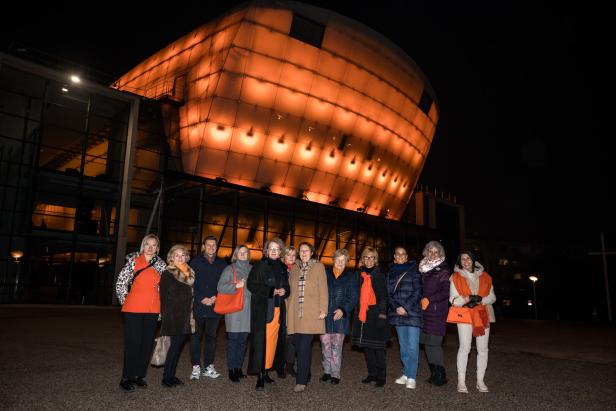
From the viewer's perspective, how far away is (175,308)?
5.99 m

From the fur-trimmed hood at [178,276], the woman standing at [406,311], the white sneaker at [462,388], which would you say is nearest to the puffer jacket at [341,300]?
the woman standing at [406,311]

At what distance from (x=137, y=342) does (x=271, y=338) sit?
1733mm

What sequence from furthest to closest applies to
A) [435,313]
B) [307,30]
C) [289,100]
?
[307,30]
[289,100]
[435,313]

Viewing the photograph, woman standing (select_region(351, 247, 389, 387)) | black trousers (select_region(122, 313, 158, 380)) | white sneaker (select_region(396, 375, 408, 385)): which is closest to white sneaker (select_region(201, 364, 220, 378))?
black trousers (select_region(122, 313, 158, 380))

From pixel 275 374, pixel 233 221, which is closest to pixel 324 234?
pixel 233 221

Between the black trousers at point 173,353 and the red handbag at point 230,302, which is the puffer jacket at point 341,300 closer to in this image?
the red handbag at point 230,302

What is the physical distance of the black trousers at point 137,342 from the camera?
18.5 feet

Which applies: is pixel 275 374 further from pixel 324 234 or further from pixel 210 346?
pixel 324 234

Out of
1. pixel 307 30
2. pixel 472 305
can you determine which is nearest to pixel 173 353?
pixel 472 305

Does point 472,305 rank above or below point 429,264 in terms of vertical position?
below

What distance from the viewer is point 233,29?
2558 cm

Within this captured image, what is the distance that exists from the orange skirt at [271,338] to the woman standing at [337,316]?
0.77 m

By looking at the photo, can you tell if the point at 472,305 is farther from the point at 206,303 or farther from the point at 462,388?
the point at 206,303

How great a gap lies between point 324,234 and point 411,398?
23354 millimetres
